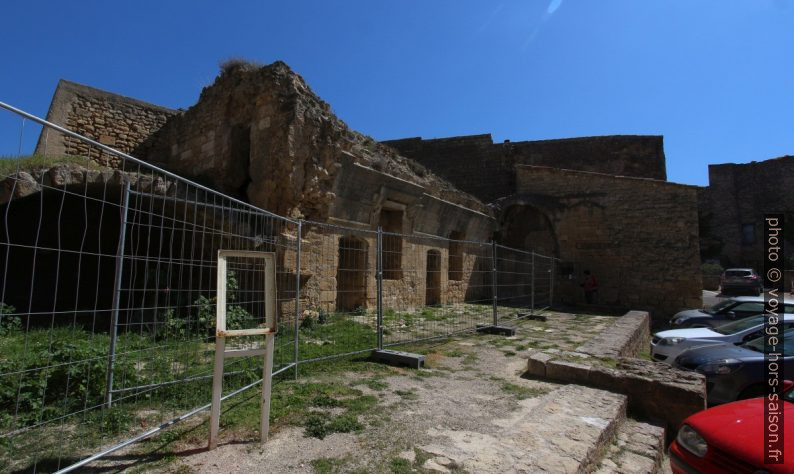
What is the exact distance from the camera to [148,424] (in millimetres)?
3705

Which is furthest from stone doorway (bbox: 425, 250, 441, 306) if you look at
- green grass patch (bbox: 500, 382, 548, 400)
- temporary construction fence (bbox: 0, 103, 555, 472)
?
green grass patch (bbox: 500, 382, 548, 400)

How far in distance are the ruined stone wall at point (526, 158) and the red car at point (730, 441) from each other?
18651 mm

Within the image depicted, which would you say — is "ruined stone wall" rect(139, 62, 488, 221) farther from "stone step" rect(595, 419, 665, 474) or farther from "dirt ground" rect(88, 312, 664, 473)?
"stone step" rect(595, 419, 665, 474)

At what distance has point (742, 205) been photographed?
1390 inches

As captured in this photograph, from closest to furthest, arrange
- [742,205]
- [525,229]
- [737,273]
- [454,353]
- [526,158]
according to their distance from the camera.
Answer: [454,353] < [525,229] < [526,158] < [737,273] < [742,205]

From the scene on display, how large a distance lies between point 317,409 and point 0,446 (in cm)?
238

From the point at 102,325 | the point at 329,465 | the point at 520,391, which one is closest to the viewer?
the point at 329,465

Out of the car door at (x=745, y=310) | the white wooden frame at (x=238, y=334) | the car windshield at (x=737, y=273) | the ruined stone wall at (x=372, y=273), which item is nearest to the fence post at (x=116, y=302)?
the white wooden frame at (x=238, y=334)

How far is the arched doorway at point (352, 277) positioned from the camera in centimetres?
1082

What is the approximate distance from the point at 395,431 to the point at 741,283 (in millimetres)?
26626

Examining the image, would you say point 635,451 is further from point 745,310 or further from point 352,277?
point 745,310

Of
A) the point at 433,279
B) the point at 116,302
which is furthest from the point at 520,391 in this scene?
the point at 433,279

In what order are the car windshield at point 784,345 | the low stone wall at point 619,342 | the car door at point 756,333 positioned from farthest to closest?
the car door at point 756,333, the low stone wall at point 619,342, the car windshield at point 784,345

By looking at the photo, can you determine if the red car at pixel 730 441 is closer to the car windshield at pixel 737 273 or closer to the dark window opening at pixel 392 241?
the dark window opening at pixel 392 241
